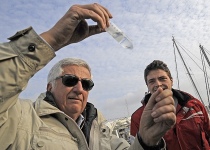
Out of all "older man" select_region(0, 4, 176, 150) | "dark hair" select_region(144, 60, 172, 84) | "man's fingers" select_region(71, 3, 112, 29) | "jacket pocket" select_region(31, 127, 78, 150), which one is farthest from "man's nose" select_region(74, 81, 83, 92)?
"man's fingers" select_region(71, 3, 112, 29)

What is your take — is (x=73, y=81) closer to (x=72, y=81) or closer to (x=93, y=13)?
(x=72, y=81)

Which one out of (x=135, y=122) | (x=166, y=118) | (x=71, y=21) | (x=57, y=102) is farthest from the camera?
(x=135, y=122)

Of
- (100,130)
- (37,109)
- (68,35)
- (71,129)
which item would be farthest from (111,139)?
(68,35)

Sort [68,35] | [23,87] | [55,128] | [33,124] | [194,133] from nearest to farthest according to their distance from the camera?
[23,87]
[68,35]
[33,124]
[55,128]
[194,133]

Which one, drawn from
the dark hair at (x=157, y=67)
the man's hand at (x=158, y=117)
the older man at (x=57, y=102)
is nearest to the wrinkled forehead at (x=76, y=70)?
the older man at (x=57, y=102)

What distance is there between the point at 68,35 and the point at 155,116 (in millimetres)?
1101

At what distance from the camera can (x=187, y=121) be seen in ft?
12.1

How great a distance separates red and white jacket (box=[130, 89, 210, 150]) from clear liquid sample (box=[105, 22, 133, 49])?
189cm

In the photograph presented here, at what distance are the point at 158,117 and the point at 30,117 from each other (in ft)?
4.34

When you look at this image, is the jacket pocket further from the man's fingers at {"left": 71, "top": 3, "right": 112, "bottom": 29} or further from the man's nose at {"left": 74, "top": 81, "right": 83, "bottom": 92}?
the man's fingers at {"left": 71, "top": 3, "right": 112, "bottom": 29}

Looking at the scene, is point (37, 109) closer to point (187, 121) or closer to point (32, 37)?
point (32, 37)

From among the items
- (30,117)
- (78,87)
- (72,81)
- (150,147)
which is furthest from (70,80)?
(150,147)

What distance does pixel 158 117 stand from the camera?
2068mm

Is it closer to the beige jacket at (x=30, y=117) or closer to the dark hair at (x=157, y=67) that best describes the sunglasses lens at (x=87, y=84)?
the beige jacket at (x=30, y=117)
